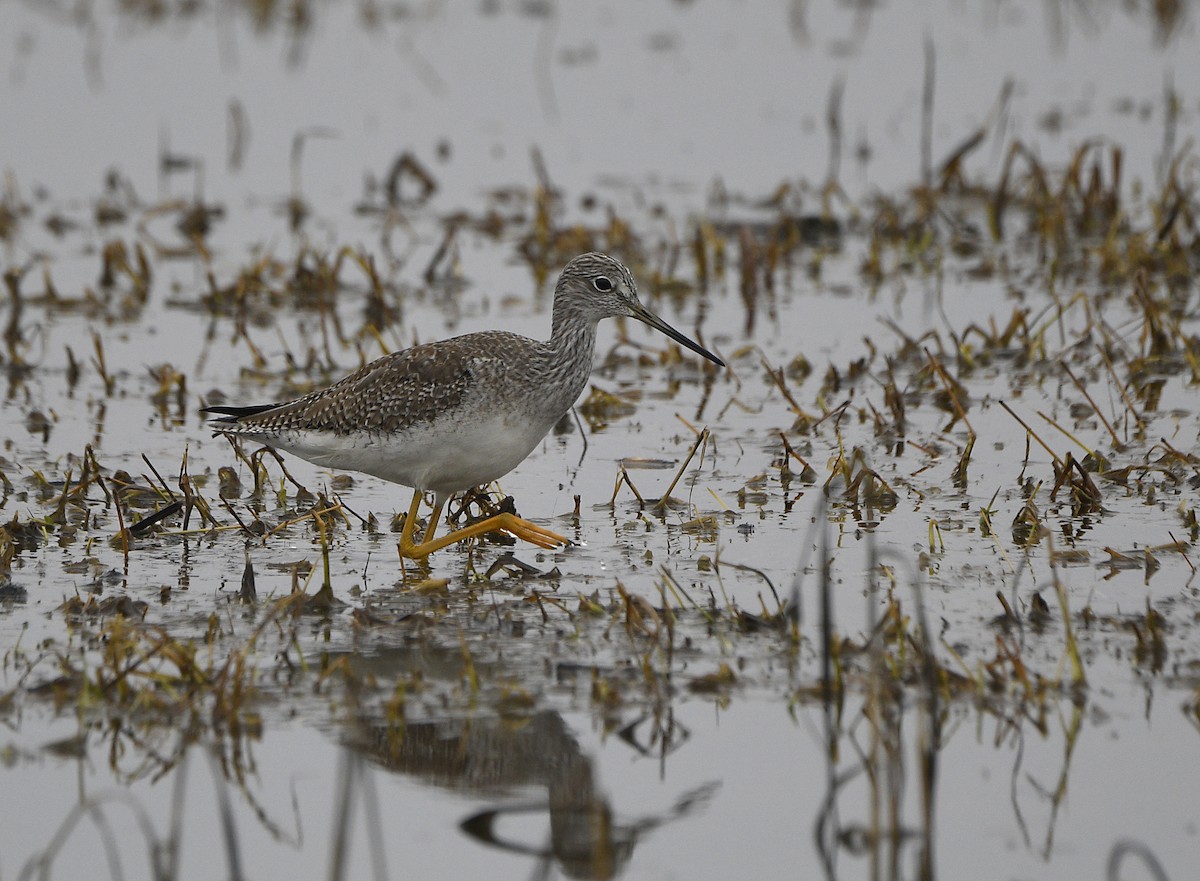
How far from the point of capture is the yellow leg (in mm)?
8492

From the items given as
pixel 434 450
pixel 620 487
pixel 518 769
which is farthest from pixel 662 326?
pixel 518 769

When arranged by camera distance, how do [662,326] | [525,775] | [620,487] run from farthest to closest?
[620,487] < [662,326] < [525,775]

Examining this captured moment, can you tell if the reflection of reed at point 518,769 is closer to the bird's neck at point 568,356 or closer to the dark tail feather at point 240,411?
the bird's neck at point 568,356

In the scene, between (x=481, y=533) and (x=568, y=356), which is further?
(x=568, y=356)

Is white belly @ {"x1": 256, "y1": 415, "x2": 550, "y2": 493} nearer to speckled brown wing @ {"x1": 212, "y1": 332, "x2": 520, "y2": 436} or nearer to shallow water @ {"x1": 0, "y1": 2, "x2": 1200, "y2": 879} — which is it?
speckled brown wing @ {"x1": 212, "y1": 332, "x2": 520, "y2": 436}

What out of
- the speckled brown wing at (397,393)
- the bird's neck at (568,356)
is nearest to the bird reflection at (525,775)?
the speckled brown wing at (397,393)

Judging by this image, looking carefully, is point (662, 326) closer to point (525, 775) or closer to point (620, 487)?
point (620, 487)

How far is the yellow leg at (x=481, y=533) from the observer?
27.9 ft

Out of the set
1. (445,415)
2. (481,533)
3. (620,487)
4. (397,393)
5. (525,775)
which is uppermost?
(397,393)

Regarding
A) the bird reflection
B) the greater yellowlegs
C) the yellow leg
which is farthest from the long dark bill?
the bird reflection

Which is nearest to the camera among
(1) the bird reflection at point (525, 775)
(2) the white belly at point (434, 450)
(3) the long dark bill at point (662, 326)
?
(1) the bird reflection at point (525, 775)

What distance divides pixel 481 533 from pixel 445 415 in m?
0.69

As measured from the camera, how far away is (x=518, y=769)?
20.7ft

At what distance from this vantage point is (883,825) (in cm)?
575
